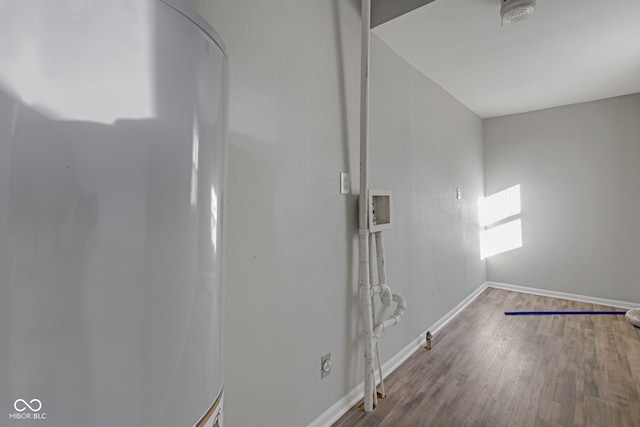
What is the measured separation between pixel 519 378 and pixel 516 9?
237cm

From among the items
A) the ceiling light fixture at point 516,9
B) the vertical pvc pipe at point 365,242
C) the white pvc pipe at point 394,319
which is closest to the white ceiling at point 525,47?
the ceiling light fixture at point 516,9

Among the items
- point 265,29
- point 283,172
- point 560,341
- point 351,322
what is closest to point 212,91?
point 283,172

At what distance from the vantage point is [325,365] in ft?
4.91

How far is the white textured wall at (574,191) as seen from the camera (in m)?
3.24

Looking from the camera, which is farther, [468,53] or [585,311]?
[585,311]

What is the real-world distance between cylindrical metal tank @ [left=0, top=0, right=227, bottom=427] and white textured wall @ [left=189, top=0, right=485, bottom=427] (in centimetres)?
64

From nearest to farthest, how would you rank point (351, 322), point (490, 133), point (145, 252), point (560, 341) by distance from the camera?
point (145, 252)
point (351, 322)
point (560, 341)
point (490, 133)

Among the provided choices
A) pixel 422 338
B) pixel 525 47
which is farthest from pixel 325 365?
pixel 525 47

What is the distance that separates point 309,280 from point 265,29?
47.1 inches

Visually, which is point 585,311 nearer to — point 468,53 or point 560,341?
point 560,341

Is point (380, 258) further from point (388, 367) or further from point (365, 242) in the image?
point (388, 367)

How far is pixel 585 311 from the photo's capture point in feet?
10.2

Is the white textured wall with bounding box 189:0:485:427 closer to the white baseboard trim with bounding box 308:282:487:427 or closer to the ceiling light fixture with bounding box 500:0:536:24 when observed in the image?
the white baseboard trim with bounding box 308:282:487:427

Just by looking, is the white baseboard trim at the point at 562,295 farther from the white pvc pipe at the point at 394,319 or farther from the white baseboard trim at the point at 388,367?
the white pvc pipe at the point at 394,319
